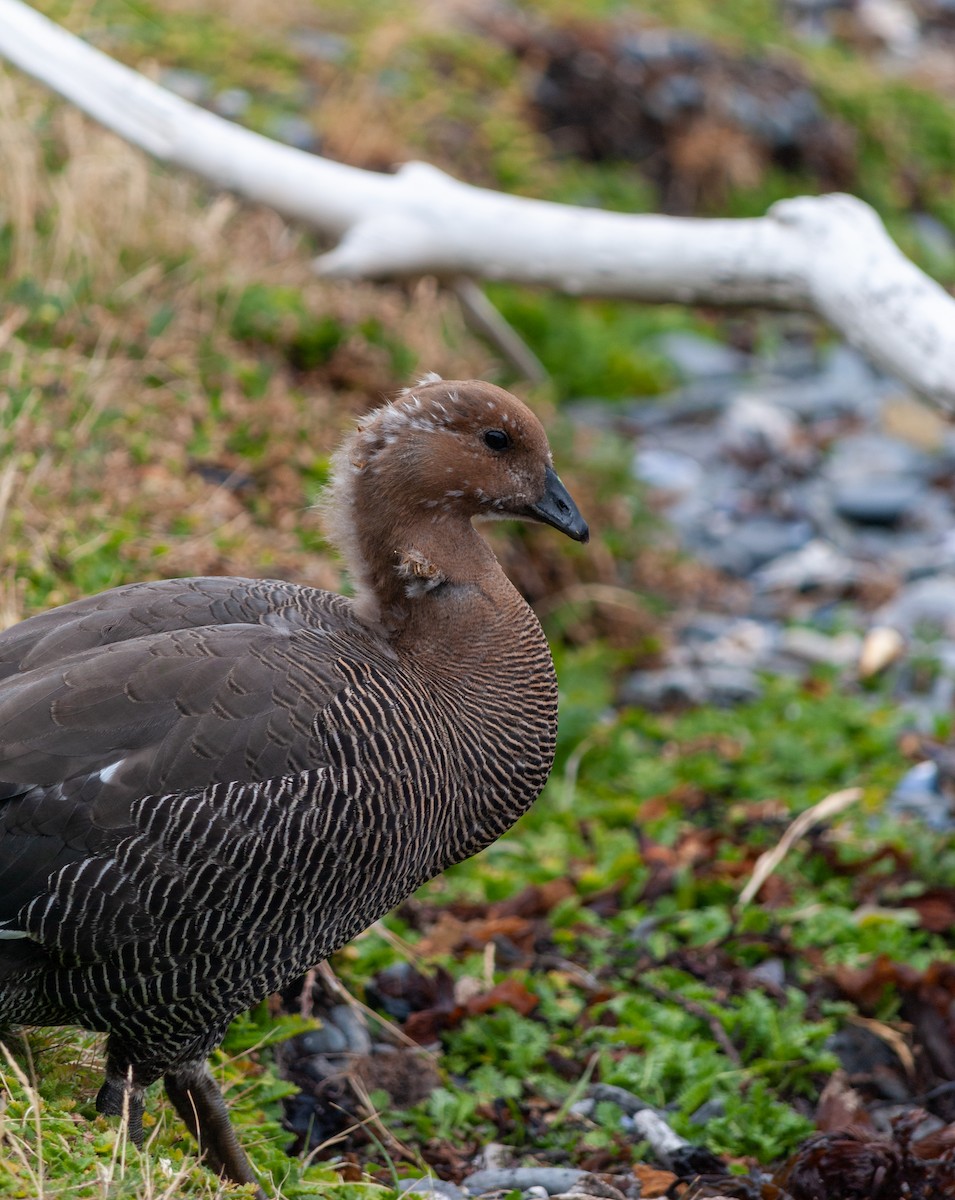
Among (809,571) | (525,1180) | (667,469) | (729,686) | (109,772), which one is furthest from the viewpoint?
(667,469)

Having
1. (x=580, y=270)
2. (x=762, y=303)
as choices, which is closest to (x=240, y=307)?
(x=580, y=270)

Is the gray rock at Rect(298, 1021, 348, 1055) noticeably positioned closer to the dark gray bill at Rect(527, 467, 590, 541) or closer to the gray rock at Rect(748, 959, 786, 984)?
the gray rock at Rect(748, 959, 786, 984)

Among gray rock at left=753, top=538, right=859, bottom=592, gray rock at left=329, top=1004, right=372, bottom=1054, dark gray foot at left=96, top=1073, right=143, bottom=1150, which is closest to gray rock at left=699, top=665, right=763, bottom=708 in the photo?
gray rock at left=753, top=538, right=859, bottom=592

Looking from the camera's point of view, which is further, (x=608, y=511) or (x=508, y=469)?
(x=608, y=511)

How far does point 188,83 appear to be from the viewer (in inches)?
392

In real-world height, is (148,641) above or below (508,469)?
below

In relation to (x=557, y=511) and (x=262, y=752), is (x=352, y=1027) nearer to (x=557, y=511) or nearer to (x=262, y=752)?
(x=262, y=752)

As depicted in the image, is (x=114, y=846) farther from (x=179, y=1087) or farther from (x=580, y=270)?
(x=580, y=270)

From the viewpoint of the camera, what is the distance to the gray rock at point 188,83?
9750mm

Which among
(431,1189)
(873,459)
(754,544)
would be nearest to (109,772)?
(431,1189)

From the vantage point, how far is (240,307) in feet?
24.5

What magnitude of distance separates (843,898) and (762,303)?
2.69 meters

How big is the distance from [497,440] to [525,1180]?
189 centimetres

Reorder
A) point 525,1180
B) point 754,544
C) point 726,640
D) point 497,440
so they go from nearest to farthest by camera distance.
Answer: point 525,1180
point 497,440
point 726,640
point 754,544
